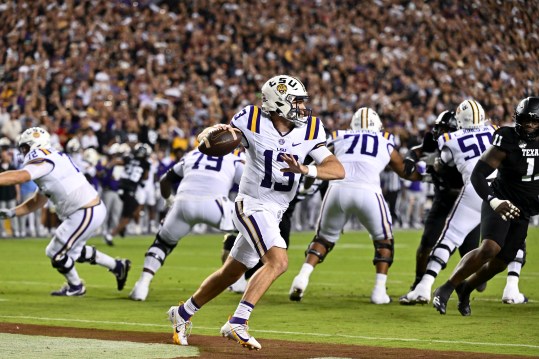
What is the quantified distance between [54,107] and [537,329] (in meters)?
15.3

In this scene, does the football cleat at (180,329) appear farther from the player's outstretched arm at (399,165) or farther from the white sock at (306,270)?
the player's outstretched arm at (399,165)

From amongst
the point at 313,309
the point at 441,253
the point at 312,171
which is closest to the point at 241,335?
the point at 312,171

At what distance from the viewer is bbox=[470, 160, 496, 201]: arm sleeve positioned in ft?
25.5

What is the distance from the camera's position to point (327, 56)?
27.6 meters

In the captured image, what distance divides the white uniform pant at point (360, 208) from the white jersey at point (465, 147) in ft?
2.58

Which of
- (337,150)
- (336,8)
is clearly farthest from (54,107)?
(337,150)

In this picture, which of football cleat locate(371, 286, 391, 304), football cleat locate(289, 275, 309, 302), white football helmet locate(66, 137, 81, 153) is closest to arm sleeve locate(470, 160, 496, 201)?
football cleat locate(371, 286, 391, 304)

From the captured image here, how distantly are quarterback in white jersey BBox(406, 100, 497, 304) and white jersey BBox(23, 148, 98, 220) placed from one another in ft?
11.4

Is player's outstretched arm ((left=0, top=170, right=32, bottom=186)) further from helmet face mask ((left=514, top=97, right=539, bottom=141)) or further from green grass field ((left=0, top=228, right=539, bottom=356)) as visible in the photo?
helmet face mask ((left=514, top=97, right=539, bottom=141))

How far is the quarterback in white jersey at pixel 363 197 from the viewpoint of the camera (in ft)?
32.5

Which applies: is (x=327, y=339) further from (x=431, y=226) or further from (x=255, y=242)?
(x=431, y=226)

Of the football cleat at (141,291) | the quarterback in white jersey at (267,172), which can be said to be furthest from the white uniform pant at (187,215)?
the quarterback in white jersey at (267,172)

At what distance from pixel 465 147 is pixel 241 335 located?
13.3 ft

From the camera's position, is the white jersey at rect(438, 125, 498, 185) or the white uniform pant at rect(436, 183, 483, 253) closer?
the white uniform pant at rect(436, 183, 483, 253)
